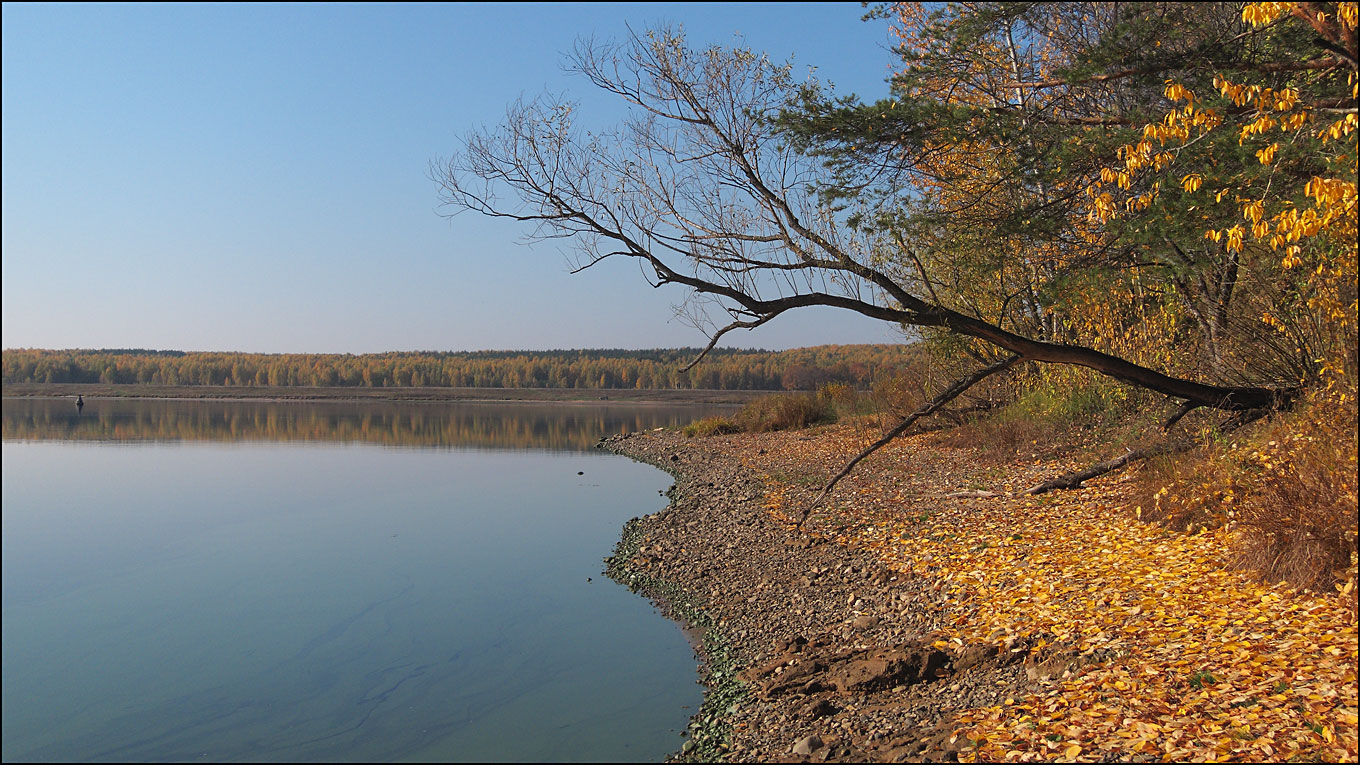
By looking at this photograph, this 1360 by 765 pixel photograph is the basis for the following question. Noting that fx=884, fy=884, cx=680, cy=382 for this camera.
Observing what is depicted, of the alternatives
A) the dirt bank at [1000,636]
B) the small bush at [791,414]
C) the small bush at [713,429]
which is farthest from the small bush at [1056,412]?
the small bush at [713,429]

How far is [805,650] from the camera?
771 centimetres

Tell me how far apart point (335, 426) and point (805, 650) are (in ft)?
140

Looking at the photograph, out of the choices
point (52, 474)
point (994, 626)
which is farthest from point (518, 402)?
point (994, 626)

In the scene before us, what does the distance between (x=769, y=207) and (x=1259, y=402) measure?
19.7ft

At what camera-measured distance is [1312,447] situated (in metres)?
6.20

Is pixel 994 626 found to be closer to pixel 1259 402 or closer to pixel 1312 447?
pixel 1312 447

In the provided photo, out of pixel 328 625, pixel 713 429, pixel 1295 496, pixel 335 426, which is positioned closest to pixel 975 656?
pixel 1295 496

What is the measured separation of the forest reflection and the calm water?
14068mm

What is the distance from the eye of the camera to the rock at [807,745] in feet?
18.3

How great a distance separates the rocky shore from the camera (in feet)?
18.9

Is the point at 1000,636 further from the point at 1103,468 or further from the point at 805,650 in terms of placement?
the point at 1103,468

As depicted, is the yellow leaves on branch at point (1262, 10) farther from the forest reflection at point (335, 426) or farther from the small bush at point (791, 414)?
the forest reflection at point (335, 426)

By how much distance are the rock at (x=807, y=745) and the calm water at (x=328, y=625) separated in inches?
48.9

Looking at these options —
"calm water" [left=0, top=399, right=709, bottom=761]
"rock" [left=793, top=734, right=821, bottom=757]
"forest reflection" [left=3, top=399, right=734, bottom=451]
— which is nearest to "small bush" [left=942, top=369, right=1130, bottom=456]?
"calm water" [left=0, top=399, right=709, bottom=761]
